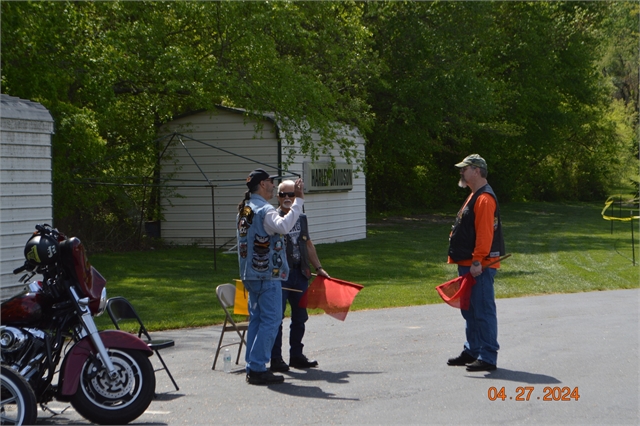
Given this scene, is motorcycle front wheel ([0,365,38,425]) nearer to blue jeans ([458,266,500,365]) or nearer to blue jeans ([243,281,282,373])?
blue jeans ([243,281,282,373])

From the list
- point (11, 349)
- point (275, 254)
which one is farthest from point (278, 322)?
point (11, 349)

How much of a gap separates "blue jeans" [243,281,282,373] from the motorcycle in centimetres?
153

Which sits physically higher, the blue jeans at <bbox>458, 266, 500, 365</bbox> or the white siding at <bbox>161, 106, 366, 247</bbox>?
the white siding at <bbox>161, 106, 366, 247</bbox>

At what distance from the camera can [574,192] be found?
53.5m

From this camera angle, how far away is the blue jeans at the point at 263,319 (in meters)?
7.52

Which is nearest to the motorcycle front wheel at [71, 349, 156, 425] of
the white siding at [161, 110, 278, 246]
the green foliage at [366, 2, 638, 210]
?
the white siding at [161, 110, 278, 246]

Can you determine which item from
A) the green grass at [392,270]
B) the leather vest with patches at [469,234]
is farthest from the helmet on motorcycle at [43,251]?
the green grass at [392,270]

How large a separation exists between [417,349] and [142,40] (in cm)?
1179

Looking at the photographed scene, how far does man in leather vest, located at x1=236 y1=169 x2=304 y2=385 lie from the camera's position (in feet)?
24.4

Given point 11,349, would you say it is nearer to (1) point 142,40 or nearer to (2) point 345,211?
(1) point 142,40

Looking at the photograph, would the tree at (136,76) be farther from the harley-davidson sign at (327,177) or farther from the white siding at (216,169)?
the white siding at (216,169)

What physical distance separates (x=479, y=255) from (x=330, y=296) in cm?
156
